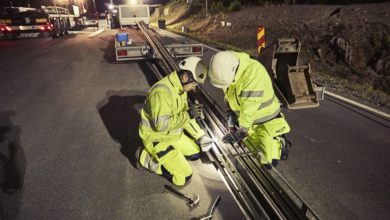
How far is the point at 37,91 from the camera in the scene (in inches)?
271

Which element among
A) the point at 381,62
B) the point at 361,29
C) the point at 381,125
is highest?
the point at 361,29

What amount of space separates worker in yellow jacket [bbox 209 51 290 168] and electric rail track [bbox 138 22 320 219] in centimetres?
21

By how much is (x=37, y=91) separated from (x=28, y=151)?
326 cm

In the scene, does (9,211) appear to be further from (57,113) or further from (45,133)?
(57,113)

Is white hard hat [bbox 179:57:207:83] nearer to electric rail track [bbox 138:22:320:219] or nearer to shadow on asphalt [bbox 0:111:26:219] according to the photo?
electric rail track [bbox 138:22:320:219]

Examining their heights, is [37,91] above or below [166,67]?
below

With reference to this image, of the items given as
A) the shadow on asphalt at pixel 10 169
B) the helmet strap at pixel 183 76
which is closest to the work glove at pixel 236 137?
the helmet strap at pixel 183 76

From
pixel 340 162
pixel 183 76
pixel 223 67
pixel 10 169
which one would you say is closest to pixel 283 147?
pixel 340 162

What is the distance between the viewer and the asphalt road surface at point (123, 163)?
3.05m

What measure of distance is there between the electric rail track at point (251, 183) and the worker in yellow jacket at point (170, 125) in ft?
1.12

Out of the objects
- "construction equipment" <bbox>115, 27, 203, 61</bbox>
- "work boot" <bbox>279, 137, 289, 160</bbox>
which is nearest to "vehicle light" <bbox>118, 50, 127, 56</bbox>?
"construction equipment" <bbox>115, 27, 203, 61</bbox>

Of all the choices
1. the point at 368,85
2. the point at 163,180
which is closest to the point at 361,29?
the point at 368,85

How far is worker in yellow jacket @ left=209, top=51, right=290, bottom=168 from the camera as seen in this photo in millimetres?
3293

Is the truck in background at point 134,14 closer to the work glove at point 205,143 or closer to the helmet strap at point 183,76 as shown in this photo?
the work glove at point 205,143
